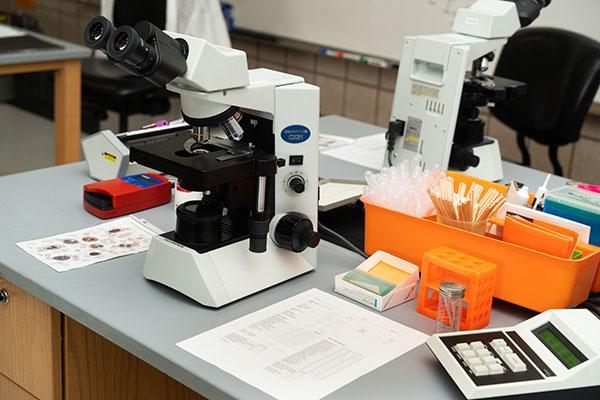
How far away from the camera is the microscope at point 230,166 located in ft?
4.27

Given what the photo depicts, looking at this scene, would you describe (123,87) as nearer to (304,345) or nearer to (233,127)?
(233,127)

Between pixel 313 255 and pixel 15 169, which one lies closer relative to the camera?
pixel 313 255

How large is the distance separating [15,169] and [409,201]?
3241 millimetres

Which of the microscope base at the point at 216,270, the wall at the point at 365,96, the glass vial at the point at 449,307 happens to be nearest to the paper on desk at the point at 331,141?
the wall at the point at 365,96

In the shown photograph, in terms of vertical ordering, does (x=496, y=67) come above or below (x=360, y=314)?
above

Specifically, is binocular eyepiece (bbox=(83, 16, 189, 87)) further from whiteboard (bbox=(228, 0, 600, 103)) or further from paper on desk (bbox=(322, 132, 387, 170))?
whiteboard (bbox=(228, 0, 600, 103))

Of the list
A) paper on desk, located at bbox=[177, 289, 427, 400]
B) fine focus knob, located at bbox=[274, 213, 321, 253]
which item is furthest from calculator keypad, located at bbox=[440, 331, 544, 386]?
fine focus knob, located at bbox=[274, 213, 321, 253]

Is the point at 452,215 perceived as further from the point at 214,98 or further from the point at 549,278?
the point at 214,98

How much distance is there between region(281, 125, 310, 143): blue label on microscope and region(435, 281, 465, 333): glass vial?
0.38 metres

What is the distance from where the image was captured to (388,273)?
60.3 inches

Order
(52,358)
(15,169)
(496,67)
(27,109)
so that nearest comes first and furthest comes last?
(52,358) < (496,67) < (15,169) < (27,109)

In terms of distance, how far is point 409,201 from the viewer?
1614 millimetres

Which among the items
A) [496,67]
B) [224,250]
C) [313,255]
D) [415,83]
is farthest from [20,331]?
[496,67]

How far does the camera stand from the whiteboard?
9.90ft
